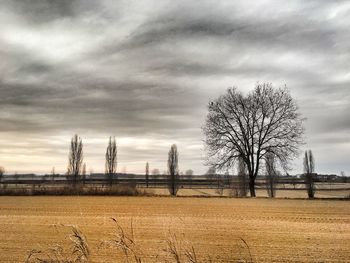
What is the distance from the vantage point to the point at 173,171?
75.0 meters

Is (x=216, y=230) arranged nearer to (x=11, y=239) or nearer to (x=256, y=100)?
(x=11, y=239)

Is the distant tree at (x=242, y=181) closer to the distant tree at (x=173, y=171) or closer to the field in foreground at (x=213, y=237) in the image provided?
the distant tree at (x=173, y=171)

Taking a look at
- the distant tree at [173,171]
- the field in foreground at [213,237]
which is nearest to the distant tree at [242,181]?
the distant tree at [173,171]

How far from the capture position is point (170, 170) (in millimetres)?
76000

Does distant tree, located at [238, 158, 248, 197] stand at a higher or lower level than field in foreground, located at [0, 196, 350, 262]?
higher

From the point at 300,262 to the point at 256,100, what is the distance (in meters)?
39.8

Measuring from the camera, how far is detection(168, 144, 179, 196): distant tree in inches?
2746

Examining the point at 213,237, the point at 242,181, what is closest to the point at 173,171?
the point at 242,181

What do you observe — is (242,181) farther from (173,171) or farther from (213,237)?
(213,237)

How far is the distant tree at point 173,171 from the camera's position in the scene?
6974 cm

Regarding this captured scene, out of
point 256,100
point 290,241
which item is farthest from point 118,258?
point 256,100

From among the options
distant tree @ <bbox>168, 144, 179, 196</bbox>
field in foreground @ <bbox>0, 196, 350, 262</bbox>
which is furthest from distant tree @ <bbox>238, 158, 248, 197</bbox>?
field in foreground @ <bbox>0, 196, 350, 262</bbox>

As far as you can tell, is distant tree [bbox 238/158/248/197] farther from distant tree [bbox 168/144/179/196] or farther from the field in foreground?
the field in foreground

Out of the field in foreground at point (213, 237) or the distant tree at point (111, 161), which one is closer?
the field in foreground at point (213, 237)
